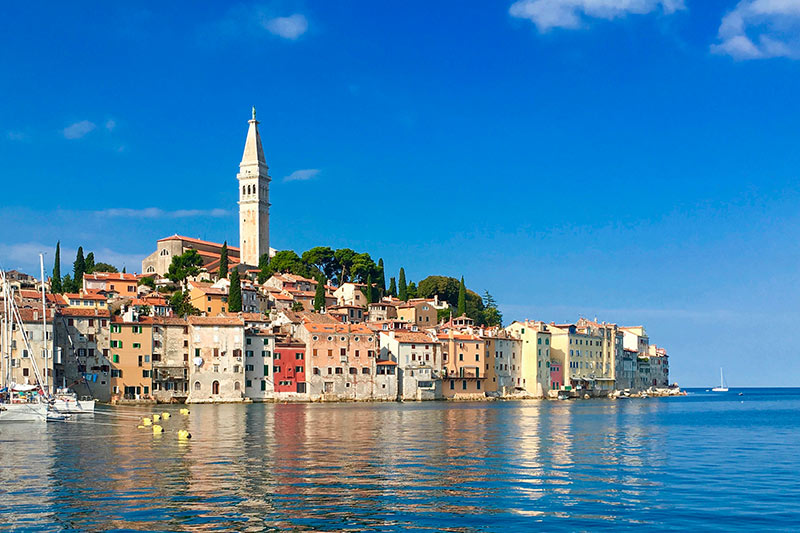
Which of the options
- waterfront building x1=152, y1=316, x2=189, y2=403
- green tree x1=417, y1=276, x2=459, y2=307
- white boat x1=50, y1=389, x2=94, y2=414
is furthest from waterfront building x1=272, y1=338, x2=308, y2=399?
green tree x1=417, y1=276, x2=459, y2=307

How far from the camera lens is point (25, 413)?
5609 centimetres

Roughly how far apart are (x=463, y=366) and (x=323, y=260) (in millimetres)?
37426

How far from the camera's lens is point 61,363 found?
8175cm

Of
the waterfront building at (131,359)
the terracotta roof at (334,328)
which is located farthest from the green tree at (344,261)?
the waterfront building at (131,359)

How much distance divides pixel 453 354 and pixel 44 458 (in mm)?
73606

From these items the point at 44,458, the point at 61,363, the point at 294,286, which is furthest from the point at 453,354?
the point at 44,458

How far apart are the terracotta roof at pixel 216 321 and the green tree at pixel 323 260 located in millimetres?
45428

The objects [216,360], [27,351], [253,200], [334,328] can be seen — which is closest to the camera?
[27,351]

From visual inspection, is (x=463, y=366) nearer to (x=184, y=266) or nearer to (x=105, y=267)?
(x=184, y=266)

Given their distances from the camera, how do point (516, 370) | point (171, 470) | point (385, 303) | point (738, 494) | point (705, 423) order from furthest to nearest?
1. point (385, 303)
2. point (516, 370)
3. point (705, 423)
4. point (171, 470)
5. point (738, 494)

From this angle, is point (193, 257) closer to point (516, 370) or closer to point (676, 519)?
point (516, 370)

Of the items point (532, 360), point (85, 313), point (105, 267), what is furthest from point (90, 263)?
point (532, 360)

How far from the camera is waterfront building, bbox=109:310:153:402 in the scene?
84.8m

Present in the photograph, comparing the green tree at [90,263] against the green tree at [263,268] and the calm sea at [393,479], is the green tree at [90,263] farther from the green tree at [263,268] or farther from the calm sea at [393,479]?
the calm sea at [393,479]
